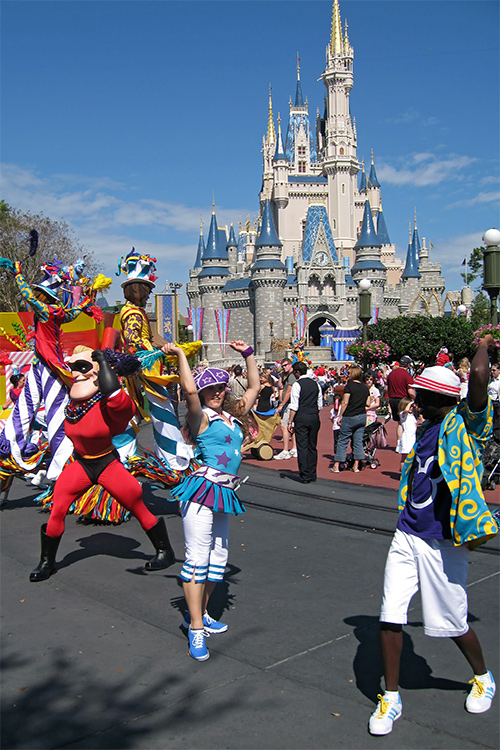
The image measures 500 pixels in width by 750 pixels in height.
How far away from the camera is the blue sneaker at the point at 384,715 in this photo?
9.37 feet

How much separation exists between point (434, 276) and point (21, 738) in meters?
86.8

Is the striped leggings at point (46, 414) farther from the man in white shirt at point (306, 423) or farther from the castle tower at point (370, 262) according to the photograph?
the castle tower at point (370, 262)

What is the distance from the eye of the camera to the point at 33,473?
284 inches

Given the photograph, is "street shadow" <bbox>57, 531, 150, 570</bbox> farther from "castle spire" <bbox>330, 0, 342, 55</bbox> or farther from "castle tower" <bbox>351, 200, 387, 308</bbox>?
"castle spire" <bbox>330, 0, 342, 55</bbox>

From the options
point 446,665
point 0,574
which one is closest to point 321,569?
point 446,665

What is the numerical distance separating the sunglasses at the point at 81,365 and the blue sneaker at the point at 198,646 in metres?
2.15

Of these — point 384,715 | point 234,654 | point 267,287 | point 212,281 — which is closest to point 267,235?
point 267,287

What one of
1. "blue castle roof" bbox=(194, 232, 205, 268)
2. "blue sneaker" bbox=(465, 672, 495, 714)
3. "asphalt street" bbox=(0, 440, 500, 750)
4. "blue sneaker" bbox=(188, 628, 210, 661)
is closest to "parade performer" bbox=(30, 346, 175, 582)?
"asphalt street" bbox=(0, 440, 500, 750)

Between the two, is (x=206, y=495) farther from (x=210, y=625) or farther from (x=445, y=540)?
(x=445, y=540)

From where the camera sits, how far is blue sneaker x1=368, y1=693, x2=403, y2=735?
9.37ft

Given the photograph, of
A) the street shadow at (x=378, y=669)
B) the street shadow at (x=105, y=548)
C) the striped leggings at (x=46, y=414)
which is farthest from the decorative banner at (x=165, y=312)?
the street shadow at (x=378, y=669)

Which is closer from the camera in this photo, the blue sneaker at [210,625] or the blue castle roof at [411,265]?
the blue sneaker at [210,625]

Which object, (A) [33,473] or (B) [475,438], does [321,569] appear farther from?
(A) [33,473]

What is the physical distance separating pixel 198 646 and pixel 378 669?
94 centimetres
